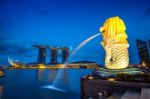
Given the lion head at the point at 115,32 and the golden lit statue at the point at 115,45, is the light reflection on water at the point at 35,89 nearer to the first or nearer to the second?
the golden lit statue at the point at 115,45

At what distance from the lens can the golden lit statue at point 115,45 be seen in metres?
9.58

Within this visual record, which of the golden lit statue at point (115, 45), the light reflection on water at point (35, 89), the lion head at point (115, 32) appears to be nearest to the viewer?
the golden lit statue at point (115, 45)

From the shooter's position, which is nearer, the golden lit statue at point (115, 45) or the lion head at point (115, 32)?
the golden lit statue at point (115, 45)

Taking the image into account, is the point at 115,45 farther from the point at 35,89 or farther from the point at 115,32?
the point at 35,89

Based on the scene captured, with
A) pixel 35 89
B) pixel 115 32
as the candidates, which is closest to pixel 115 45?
pixel 115 32

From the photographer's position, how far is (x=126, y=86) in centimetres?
688

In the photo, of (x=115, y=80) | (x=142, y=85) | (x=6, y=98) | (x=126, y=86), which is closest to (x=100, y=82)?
(x=115, y=80)

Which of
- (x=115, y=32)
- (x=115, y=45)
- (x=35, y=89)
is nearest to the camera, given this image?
(x=115, y=45)

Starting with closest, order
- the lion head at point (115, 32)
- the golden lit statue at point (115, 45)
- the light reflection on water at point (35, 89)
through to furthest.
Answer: the golden lit statue at point (115, 45) < the lion head at point (115, 32) < the light reflection on water at point (35, 89)

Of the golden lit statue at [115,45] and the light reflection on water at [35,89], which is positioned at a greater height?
the golden lit statue at [115,45]

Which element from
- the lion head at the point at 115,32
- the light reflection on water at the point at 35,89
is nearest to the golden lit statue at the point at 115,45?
the lion head at the point at 115,32

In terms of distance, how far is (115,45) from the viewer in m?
9.70

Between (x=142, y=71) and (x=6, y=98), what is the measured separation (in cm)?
841

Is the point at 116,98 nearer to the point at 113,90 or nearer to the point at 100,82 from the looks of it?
the point at 113,90
